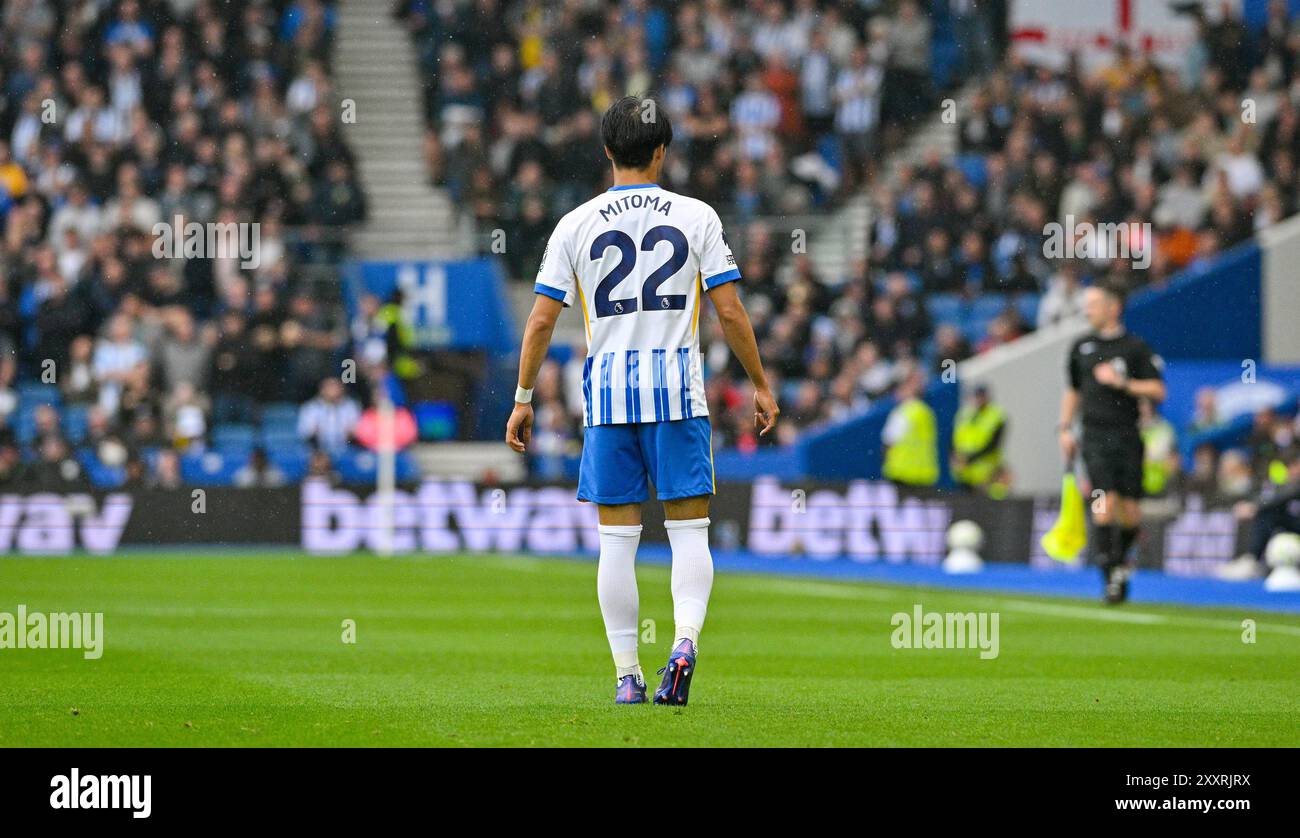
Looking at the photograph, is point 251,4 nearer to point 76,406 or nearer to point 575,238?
point 76,406

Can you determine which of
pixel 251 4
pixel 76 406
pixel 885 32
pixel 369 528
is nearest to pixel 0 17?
pixel 251 4

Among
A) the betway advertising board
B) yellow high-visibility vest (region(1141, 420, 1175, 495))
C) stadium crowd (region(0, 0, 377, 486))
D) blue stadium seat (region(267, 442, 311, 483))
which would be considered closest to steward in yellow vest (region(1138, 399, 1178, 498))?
yellow high-visibility vest (region(1141, 420, 1175, 495))

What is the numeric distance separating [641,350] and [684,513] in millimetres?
714

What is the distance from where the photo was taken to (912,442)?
82.1 feet

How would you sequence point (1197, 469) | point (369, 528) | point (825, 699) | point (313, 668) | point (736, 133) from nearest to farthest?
point (825, 699) < point (313, 668) < point (1197, 469) < point (369, 528) < point (736, 133)

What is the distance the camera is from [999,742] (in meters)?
7.60

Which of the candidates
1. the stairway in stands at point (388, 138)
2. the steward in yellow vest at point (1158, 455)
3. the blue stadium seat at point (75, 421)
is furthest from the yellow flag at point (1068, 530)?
the stairway in stands at point (388, 138)

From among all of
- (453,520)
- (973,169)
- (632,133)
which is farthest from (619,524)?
(973,169)

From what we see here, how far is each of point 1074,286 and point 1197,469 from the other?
5.12 m

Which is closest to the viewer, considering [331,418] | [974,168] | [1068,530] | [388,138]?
[1068,530]

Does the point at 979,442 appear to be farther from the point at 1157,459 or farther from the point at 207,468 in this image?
the point at 207,468

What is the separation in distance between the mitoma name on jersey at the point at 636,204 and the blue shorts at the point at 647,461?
89cm

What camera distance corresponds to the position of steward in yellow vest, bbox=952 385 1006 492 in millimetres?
24812

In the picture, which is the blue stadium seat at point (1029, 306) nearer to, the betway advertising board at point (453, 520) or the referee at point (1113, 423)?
the betway advertising board at point (453, 520)
